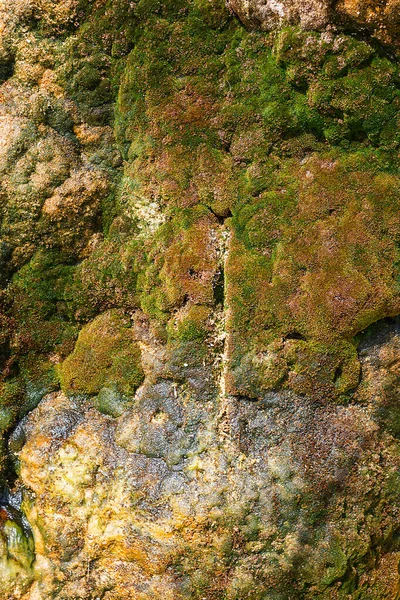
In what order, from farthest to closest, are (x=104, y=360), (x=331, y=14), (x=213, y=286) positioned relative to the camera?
1. (x=104, y=360)
2. (x=213, y=286)
3. (x=331, y=14)

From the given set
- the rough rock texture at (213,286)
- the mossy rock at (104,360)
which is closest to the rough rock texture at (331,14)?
the rough rock texture at (213,286)

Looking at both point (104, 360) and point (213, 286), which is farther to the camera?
point (104, 360)

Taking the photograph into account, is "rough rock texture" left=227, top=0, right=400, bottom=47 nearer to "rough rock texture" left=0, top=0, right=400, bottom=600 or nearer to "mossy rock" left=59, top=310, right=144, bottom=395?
"rough rock texture" left=0, top=0, right=400, bottom=600

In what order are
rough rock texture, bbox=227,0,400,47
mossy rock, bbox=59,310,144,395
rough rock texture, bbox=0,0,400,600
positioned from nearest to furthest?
rough rock texture, bbox=227,0,400,47, rough rock texture, bbox=0,0,400,600, mossy rock, bbox=59,310,144,395

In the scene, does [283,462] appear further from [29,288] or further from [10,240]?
[10,240]

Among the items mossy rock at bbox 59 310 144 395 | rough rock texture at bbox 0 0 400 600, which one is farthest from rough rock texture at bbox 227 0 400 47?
mossy rock at bbox 59 310 144 395

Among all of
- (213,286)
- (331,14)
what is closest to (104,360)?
(213,286)

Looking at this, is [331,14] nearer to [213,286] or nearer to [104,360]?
[213,286]

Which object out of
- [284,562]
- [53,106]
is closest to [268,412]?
[284,562]
